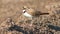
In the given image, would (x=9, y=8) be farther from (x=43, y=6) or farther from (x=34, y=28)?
(x=34, y=28)

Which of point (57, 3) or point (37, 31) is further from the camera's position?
point (57, 3)

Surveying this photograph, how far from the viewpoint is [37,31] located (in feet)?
18.9

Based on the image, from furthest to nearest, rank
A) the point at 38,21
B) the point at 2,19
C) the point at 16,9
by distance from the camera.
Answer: the point at 16,9 → the point at 2,19 → the point at 38,21

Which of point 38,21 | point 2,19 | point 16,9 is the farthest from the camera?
point 16,9

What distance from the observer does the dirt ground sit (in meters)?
5.83

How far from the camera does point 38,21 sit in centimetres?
624

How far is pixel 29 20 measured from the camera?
20.7 feet

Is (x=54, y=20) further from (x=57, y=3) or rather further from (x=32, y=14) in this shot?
(x=57, y=3)

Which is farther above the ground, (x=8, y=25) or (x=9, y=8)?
(x=9, y=8)

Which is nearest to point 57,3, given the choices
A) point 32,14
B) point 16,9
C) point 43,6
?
point 43,6

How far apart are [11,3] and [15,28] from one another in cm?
246

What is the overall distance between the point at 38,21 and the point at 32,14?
36 cm

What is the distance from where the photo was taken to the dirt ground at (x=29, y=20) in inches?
229

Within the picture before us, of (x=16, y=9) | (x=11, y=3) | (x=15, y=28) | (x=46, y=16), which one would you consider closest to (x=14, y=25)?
(x=15, y=28)
